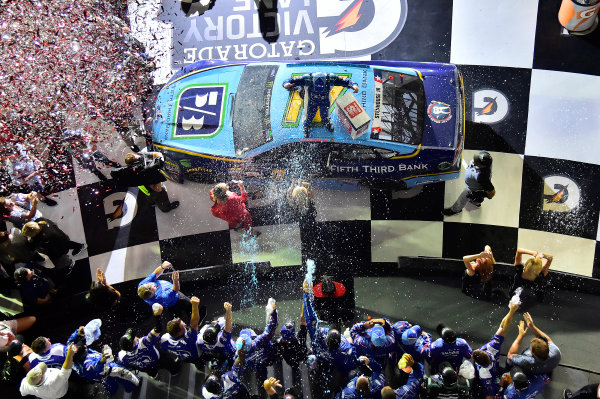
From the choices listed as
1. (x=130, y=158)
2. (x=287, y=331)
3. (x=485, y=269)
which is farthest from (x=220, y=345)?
(x=485, y=269)

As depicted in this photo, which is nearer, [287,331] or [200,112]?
[287,331]

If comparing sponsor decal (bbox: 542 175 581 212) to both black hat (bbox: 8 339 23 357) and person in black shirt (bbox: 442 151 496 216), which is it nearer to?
person in black shirt (bbox: 442 151 496 216)

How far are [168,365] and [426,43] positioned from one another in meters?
4.93

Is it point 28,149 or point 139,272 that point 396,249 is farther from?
point 28,149

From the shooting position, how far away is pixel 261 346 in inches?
191

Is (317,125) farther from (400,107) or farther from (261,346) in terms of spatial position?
(261,346)

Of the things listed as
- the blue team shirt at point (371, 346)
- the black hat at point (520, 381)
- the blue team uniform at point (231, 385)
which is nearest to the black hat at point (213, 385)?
the blue team uniform at point (231, 385)

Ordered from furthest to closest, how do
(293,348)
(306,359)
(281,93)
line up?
(281,93) → (306,359) → (293,348)

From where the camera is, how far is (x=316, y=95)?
17.7 feet

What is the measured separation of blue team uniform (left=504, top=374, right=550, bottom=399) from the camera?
4488 mm

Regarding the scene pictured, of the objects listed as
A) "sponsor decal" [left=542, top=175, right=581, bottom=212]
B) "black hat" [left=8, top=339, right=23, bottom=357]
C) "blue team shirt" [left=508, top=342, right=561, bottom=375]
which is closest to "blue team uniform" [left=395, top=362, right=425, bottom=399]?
"blue team shirt" [left=508, top=342, right=561, bottom=375]

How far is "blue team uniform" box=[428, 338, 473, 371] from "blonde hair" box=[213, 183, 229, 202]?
2.62 meters

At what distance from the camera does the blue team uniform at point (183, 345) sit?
4832 millimetres

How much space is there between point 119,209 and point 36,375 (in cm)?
238
